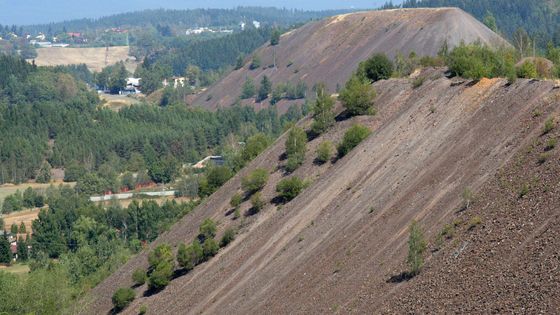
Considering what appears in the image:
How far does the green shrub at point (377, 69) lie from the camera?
72.9 metres

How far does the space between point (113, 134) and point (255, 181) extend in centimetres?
9562

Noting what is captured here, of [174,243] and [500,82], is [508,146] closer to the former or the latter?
[500,82]

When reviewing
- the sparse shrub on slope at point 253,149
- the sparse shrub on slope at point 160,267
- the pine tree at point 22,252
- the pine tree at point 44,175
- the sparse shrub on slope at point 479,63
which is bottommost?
the pine tree at point 44,175

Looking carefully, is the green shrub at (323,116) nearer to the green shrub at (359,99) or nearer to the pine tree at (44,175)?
the green shrub at (359,99)

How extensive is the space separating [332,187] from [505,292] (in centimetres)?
2339

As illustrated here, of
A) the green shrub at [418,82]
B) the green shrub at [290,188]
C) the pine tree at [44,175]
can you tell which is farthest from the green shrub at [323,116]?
the pine tree at [44,175]

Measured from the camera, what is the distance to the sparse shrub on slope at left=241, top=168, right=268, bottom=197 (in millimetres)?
64812

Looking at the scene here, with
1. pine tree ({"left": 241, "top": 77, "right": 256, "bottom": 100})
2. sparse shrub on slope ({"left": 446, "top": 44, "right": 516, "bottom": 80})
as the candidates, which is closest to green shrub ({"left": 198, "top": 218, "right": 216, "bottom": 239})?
sparse shrub on slope ({"left": 446, "top": 44, "right": 516, "bottom": 80})

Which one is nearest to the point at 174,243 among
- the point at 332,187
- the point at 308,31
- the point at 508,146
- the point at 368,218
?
the point at 332,187

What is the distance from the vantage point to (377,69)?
73250 mm

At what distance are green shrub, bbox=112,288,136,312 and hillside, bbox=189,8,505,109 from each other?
290 feet

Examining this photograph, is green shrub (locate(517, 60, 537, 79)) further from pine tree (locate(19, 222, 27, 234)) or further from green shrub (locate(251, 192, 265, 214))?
pine tree (locate(19, 222, 27, 234))

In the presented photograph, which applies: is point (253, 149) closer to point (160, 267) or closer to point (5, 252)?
point (160, 267)

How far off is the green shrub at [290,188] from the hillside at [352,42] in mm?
82630
